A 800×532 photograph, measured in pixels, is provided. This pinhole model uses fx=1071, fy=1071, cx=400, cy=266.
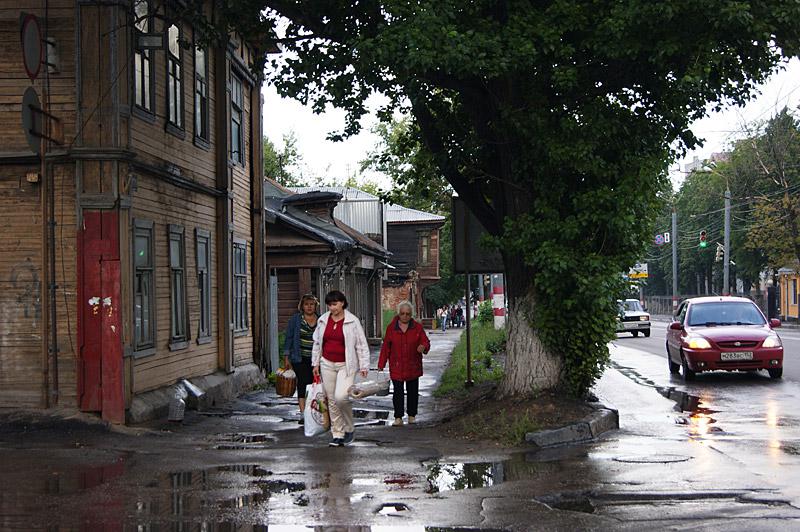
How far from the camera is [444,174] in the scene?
15.2 metres

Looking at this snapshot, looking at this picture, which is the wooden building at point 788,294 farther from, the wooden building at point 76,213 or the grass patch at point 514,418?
the wooden building at point 76,213

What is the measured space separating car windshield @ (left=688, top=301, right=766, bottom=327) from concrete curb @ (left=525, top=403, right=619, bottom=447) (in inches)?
315

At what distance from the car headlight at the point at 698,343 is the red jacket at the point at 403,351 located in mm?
7125

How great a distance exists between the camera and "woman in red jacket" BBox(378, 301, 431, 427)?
1446 centimetres

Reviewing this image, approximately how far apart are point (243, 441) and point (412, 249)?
175 ft

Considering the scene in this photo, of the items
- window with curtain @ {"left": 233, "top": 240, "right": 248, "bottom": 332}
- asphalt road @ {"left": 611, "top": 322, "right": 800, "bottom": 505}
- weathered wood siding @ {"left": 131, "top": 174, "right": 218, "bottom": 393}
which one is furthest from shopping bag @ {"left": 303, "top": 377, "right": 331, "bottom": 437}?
window with curtain @ {"left": 233, "top": 240, "right": 248, "bottom": 332}

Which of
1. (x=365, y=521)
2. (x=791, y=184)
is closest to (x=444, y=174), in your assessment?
(x=365, y=521)

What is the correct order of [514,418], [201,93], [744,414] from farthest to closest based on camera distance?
[201,93]
[744,414]
[514,418]

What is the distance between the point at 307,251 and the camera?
90.3 feet

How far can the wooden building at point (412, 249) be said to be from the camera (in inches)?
2591

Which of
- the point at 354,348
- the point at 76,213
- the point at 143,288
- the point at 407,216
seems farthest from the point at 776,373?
the point at 407,216

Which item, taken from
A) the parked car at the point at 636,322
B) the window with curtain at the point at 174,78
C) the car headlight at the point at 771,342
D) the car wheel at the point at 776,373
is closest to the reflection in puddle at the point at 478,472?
the window with curtain at the point at 174,78

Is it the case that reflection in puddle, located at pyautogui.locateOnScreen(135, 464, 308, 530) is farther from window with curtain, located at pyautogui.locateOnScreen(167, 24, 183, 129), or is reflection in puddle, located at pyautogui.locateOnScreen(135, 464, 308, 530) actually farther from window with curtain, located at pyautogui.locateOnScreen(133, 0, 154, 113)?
window with curtain, located at pyautogui.locateOnScreen(167, 24, 183, 129)

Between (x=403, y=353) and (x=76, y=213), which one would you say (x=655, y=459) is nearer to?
(x=403, y=353)
